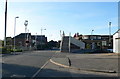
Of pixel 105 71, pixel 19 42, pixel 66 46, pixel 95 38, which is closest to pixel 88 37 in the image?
pixel 95 38

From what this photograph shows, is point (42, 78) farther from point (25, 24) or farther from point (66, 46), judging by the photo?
point (25, 24)

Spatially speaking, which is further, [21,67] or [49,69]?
[21,67]

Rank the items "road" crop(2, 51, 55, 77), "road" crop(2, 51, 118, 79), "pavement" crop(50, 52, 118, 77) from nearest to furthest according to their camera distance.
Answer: "road" crop(2, 51, 118, 79) < "road" crop(2, 51, 55, 77) < "pavement" crop(50, 52, 118, 77)

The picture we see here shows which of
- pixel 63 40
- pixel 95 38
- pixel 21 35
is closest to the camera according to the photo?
pixel 63 40

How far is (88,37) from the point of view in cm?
12725

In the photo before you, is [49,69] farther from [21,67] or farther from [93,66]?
[93,66]

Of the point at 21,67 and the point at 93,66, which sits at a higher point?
the point at 93,66

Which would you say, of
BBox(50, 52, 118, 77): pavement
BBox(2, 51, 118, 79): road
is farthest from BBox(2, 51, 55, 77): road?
BBox(50, 52, 118, 77): pavement

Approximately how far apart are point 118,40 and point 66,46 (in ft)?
103

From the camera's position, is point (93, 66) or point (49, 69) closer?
point (49, 69)

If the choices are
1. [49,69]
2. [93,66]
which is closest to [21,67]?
[49,69]

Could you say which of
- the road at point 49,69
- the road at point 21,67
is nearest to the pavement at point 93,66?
the road at point 49,69

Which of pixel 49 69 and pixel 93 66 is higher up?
pixel 93 66

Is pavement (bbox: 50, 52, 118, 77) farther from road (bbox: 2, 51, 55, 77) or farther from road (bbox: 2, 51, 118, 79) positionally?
road (bbox: 2, 51, 55, 77)
